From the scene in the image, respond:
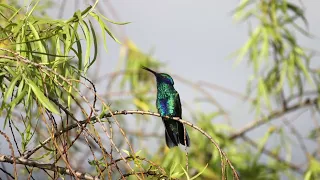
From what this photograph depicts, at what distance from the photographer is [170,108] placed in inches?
76.4

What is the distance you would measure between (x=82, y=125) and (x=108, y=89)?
186 cm

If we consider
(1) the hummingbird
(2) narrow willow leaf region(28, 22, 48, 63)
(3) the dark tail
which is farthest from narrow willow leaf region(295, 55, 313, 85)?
(2) narrow willow leaf region(28, 22, 48, 63)

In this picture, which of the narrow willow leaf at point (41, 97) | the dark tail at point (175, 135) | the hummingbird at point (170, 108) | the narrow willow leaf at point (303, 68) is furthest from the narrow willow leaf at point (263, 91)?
the narrow willow leaf at point (41, 97)

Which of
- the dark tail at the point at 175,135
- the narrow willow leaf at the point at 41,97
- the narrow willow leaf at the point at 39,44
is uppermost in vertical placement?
the narrow willow leaf at the point at 39,44

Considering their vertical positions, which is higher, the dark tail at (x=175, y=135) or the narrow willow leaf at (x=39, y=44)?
the narrow willow leaf at (x=39, y=44)

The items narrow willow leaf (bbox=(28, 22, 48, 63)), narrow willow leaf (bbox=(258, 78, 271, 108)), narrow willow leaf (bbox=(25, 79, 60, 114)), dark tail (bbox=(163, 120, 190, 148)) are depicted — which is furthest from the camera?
narrow willow leaf (bbox=(258, 78, 271, 108))

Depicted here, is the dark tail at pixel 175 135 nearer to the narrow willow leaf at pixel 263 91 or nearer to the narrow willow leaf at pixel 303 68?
the narrow willow leaf at pixel 263 91

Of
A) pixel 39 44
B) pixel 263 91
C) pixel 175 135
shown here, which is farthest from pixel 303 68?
pixel 39 44

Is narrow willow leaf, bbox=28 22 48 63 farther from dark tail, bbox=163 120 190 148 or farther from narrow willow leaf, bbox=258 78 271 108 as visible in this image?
narrow willow leaf, bbox=258 78 271 108

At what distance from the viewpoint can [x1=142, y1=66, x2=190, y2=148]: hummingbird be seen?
178 cm

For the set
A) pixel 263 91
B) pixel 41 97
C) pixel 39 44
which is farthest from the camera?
pixel 263 91

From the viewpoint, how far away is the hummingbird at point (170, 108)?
1781 millimetres

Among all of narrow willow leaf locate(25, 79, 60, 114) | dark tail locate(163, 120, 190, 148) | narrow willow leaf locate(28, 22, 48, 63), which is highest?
narrow willow leaf locate(28, 22, 48, 63)

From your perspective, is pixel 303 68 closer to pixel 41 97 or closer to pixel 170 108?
pixel 170 108
